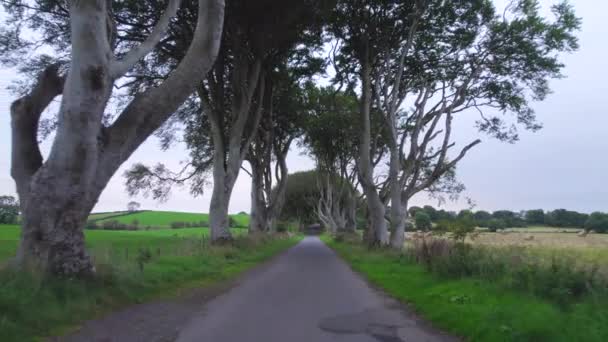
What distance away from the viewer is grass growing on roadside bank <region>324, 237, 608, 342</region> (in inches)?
224

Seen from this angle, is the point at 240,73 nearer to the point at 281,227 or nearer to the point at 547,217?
the point at 547,217

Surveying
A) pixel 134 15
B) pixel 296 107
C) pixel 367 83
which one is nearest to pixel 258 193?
pixel 296 107

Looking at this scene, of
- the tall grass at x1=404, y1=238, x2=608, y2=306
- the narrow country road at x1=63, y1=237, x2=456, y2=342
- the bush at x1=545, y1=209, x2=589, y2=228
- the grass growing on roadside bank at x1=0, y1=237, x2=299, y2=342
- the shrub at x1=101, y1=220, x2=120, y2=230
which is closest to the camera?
the grass growing on roadside bank at x1=0, y1=237, x2=299, y2=342

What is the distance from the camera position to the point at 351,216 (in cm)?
4459

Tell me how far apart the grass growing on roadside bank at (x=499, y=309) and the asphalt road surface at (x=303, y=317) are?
16.9 inches

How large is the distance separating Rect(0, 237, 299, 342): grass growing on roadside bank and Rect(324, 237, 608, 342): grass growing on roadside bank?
534 cm

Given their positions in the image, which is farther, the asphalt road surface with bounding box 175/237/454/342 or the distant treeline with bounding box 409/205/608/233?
the distant treeline with bounding box 409/205/608/233

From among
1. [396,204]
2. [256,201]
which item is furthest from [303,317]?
[256,201]

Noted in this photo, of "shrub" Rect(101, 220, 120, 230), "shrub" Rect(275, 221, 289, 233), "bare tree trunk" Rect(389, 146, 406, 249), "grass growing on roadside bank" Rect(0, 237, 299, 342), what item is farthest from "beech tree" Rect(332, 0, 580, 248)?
"shrub" Rect(101, 220, 120, 230)

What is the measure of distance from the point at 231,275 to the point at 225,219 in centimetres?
756

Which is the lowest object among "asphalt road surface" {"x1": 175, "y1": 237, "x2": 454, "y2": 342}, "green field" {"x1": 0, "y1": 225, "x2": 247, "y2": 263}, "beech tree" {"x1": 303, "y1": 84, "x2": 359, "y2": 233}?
"asphalt road surface" {"x1": 175, "y1": 237, "x2": 454, "y2": 342}

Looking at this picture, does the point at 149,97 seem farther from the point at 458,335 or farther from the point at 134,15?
the point at 134,15

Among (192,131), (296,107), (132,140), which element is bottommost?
(132,140)

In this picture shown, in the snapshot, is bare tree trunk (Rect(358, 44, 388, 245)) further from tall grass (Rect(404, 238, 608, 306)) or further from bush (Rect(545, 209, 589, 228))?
bush (Rect(545, 209, 589, 228))
